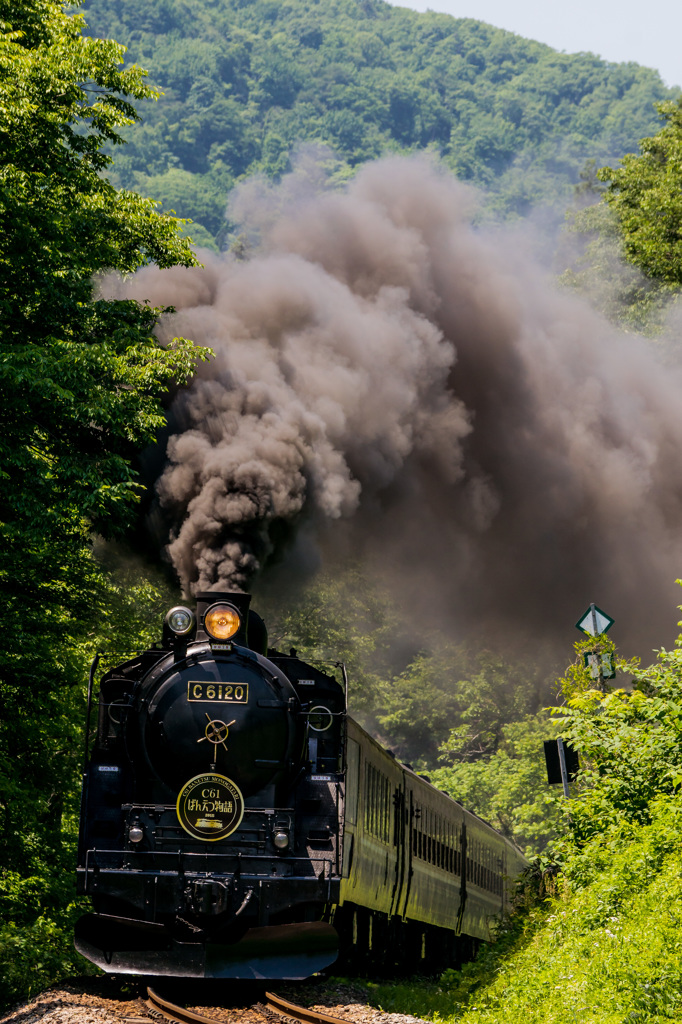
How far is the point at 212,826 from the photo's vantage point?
906cm

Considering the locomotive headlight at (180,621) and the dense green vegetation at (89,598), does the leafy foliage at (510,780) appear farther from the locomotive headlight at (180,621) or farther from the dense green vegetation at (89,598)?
the locomotive headlight at (180,621)

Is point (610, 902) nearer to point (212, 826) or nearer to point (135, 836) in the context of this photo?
point (212, 826)

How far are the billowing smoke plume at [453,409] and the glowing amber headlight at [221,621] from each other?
3.07 m

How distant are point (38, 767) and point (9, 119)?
9.18 m

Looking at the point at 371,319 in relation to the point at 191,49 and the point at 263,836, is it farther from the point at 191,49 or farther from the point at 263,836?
the point at 191,49

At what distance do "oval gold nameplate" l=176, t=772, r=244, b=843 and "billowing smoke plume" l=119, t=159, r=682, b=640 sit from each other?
13.1ft

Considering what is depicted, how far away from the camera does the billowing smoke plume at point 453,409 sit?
44.9 feet

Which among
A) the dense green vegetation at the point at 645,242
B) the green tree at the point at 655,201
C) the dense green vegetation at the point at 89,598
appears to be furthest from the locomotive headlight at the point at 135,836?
the green tree at the point at 655,201

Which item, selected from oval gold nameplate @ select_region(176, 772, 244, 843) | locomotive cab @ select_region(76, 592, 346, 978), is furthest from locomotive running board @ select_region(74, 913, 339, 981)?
oval gold nameplate @ select_region(176, 772, 244, 843)

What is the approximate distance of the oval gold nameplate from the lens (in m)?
9.05

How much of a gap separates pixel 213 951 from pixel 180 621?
9.25 ft

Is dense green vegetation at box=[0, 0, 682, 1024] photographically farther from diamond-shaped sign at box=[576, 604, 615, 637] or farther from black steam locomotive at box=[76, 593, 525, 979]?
black steam locomotive at box=[76, 593, 525, 979]

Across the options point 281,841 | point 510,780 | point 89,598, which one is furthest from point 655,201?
point 281,841

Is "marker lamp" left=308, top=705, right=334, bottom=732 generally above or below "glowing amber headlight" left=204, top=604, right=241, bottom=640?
below
